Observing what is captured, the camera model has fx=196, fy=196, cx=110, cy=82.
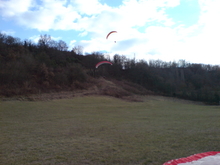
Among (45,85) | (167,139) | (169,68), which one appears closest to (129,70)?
(169,68)

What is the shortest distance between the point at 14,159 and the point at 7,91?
24528 mm

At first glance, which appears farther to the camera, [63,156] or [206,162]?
[63,156]

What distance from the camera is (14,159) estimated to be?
5.48 meters

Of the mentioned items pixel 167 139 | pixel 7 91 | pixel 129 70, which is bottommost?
pixel 167 139

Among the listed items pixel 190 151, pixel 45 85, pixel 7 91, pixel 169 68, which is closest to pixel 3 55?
pixel 45 85

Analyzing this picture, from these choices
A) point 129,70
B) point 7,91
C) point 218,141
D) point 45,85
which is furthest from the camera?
point 129,70

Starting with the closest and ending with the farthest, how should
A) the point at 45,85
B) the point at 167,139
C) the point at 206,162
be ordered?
the point at 206,162, the point at 167,139, the point at 45,85

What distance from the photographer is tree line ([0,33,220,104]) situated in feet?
104

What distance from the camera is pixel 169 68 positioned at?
7381 cm

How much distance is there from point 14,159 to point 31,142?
2152mm

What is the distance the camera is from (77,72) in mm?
41250

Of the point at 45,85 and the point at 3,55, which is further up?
the point at 3,55

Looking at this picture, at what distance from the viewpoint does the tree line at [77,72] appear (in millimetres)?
31609

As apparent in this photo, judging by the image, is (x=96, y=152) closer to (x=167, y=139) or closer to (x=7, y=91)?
(x=167, y=139)
